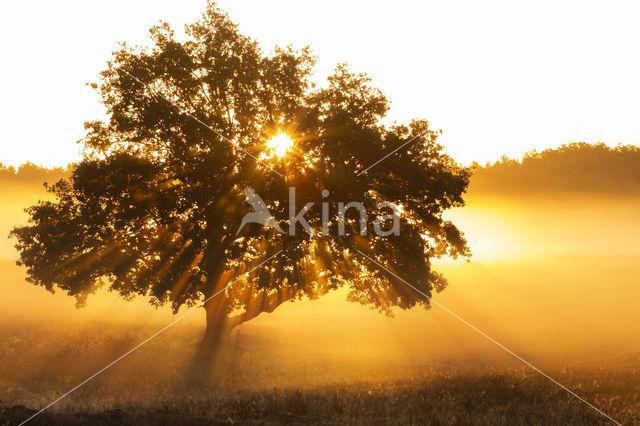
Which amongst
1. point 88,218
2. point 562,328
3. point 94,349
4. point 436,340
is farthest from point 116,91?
point 562,328

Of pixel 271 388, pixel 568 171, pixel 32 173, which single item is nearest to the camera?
pixel 271 388

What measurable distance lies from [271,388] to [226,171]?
10177mm

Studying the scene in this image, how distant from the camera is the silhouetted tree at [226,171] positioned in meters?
24.7

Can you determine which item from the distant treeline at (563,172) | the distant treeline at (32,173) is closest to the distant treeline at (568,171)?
the distant treeline at (563,172)

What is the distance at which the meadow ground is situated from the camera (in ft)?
50.7

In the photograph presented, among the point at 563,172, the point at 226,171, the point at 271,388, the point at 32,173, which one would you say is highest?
the point at 32,173

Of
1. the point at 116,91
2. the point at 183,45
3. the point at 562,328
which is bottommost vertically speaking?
the point at 562,328

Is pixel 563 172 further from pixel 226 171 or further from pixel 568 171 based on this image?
pixel 226 171

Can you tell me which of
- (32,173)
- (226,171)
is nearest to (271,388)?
(226,171)

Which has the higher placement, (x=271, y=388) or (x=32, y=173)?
(x=32, y=173)

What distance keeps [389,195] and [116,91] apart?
1379 centimetres

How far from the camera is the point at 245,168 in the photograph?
24.8 m

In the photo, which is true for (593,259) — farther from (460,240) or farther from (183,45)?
(183,45)

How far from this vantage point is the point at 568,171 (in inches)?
5694
